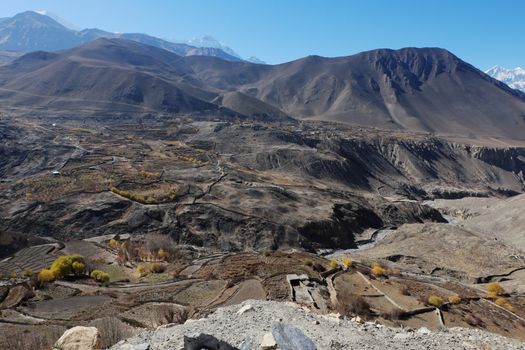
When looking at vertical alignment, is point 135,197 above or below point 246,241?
above

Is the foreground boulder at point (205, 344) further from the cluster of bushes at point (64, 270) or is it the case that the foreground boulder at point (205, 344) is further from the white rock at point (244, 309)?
the cluster of bushes at point (64, 270)

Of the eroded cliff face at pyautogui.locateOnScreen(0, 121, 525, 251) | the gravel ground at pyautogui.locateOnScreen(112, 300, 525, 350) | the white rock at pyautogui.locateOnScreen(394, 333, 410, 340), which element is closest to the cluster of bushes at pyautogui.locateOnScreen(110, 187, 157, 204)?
the eroded cliff face at pyautogui.locateOnScreen(0, 121, 525, 251)

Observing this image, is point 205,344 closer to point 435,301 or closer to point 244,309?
point 244,309

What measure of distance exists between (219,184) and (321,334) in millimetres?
44728

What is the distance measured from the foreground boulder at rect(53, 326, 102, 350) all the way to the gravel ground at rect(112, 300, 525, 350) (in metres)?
0.54

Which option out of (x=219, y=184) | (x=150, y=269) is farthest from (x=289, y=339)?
(x=219, y=184)

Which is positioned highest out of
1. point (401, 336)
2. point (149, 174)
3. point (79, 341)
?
point (401, 336)

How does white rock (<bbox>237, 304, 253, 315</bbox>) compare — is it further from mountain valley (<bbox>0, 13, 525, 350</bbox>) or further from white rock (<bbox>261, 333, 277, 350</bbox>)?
white rock (<bbox>261, 333, 277, 350</bbox>)

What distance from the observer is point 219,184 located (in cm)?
5594

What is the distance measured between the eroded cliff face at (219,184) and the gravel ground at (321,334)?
2941 cm

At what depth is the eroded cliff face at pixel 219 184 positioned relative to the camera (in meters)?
44.5

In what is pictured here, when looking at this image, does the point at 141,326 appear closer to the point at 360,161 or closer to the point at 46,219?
the point at 46,219

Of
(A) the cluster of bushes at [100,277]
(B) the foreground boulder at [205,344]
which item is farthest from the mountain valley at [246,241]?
(A) the cluster of bushes at [100,277]

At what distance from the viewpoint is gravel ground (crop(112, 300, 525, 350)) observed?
1106 centimetres
